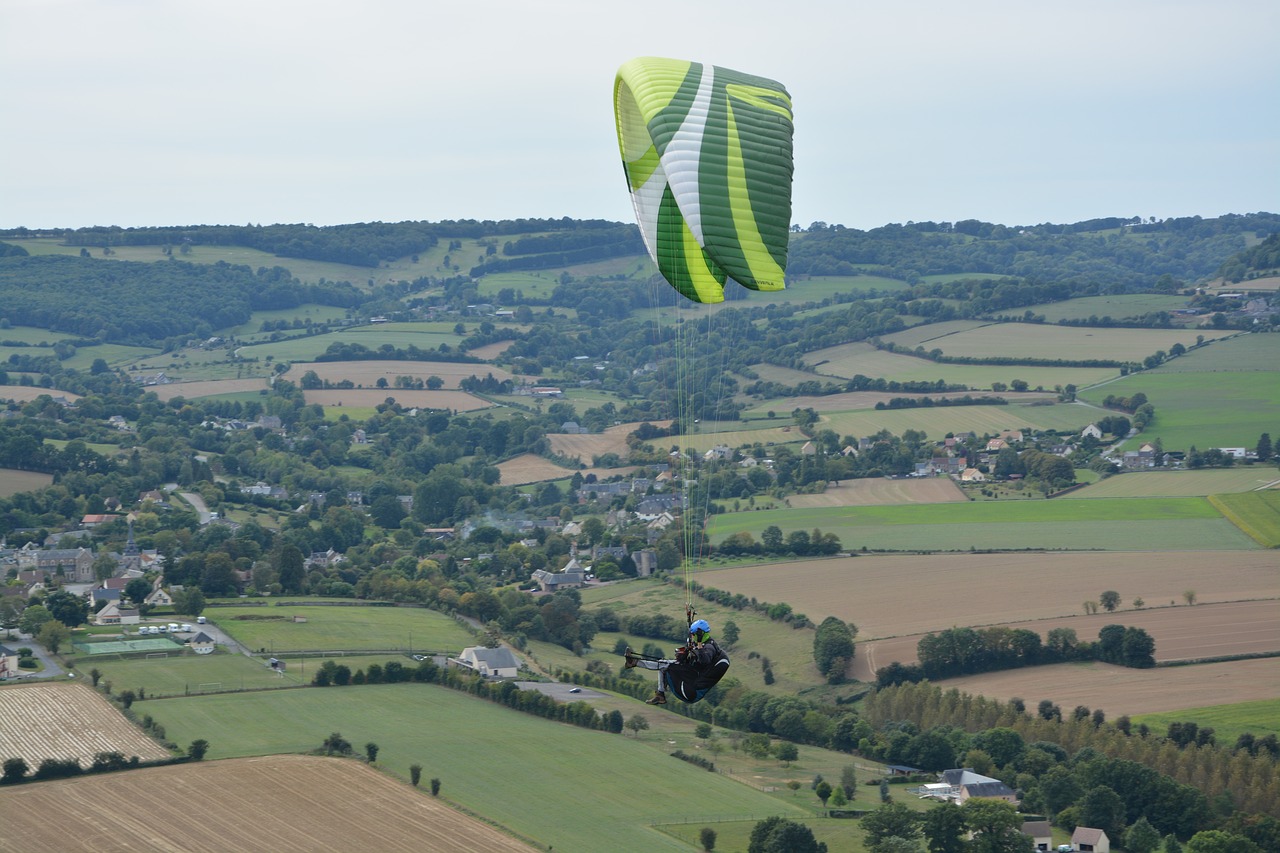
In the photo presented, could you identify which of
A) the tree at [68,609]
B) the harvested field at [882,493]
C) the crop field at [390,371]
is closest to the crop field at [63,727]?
the tree at [68,609]

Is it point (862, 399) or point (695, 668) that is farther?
point (862, 399)

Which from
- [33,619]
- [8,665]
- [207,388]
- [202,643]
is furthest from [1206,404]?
[207,388]

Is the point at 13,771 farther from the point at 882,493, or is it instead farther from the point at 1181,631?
the point at 882,493

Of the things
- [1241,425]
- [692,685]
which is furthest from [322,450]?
[692,685]

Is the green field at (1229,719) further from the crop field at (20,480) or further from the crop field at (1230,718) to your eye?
the crop field at (20,480)

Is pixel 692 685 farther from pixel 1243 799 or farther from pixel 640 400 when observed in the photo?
pixel 640 400

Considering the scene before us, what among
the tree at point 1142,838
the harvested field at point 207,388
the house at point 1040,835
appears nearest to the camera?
the tree at point 1142,838
